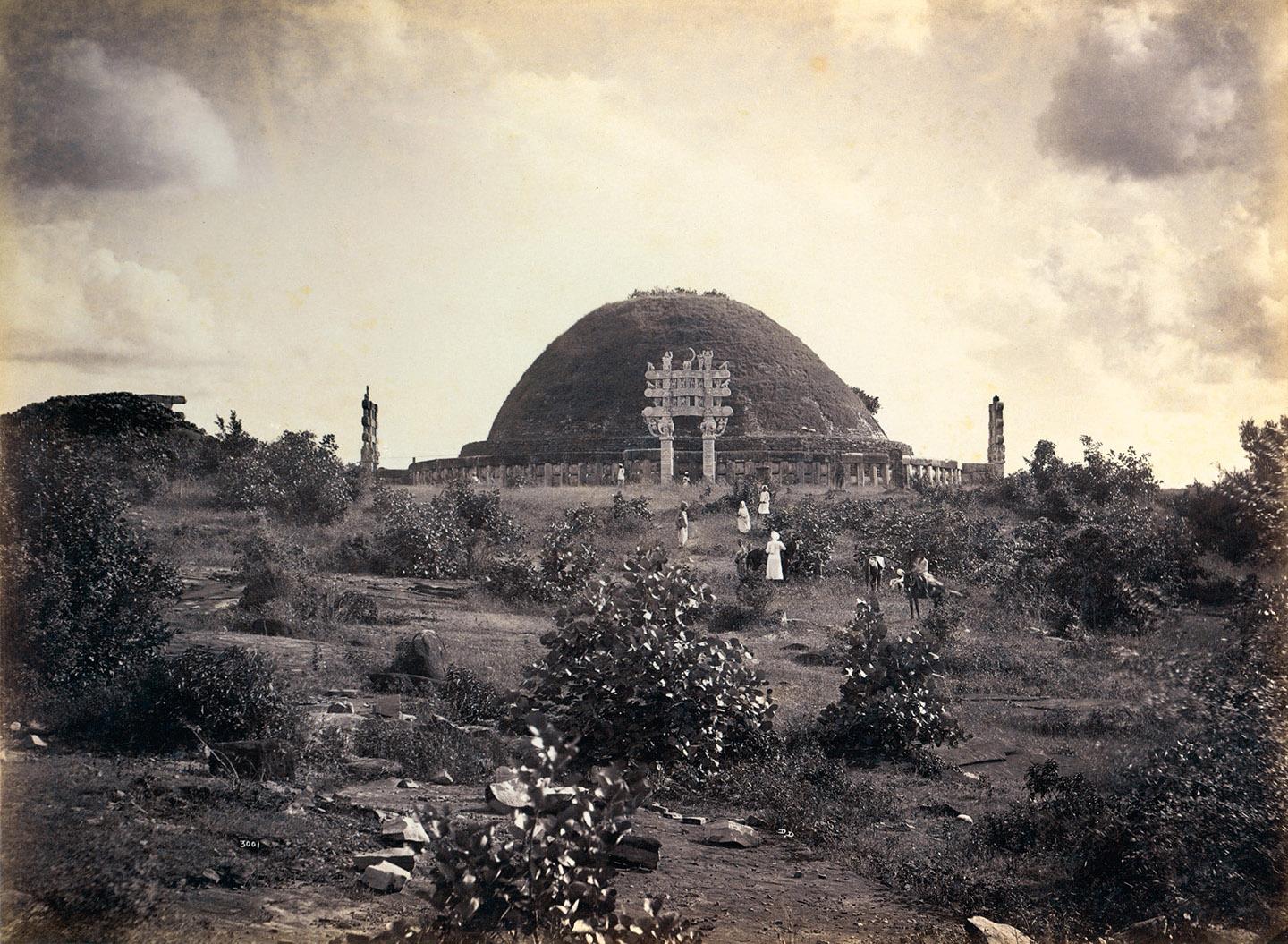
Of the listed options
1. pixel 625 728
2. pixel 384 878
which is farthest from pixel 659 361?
pixel 384 878

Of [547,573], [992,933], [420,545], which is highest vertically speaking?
[420,545]

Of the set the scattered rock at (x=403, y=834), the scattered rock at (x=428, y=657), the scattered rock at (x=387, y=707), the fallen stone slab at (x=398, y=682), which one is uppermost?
the scattered rock at (x=428, y=657)

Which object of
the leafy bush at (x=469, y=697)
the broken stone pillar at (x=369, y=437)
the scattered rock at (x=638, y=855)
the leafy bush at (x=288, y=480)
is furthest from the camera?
the broken stone pillar at (x=369, y=437)

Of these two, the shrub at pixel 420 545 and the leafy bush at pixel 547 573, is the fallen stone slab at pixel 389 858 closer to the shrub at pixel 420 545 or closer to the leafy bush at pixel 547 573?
the leafy bush at pixel 547 573

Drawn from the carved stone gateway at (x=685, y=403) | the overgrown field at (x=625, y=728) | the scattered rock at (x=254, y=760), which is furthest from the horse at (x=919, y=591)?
the carved stone gateway at (x=685, y=403)

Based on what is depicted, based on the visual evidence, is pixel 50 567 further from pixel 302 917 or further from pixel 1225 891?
pixel 1225 891

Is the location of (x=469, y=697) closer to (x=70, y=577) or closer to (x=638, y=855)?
(x=70, y=577)

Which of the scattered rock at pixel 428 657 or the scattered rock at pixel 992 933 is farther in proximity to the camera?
the scattered rock at pixel 428 657
